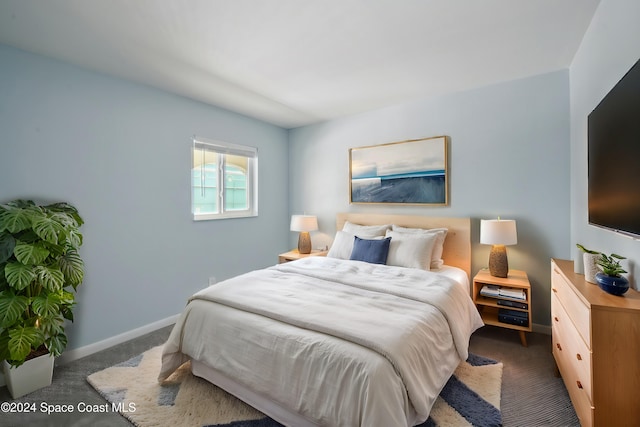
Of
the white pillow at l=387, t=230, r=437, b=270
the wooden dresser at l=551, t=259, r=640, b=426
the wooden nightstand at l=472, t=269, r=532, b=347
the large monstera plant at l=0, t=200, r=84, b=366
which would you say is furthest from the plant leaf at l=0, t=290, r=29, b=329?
the wooden nightstand at l=472, t=269, r=532, b=347

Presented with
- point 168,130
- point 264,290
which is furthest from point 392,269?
point 168,130

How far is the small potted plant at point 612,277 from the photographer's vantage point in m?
1.36

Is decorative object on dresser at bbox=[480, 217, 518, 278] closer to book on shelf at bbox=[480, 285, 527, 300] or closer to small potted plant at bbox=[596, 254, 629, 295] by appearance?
book on shelf at bbox=[480, 285, 527, 300]

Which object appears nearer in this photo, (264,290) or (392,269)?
(264,290)

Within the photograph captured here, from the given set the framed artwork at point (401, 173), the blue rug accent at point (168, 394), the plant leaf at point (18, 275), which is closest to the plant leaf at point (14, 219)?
the plant leaf at point (18, 275)

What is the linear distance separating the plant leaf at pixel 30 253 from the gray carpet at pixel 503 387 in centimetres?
90

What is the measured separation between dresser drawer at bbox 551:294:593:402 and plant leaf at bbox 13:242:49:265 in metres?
3.04

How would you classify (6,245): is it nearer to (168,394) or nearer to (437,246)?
(168,394)

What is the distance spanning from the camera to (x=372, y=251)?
2.95 m

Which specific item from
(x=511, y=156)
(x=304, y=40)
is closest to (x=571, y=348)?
(x=511, y=156)

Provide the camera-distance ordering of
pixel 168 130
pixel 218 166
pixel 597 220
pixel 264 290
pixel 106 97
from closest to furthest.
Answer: pixel 597 220, pixel 264 290, pixel 106 97, pixel 168 130, pixel 218 166

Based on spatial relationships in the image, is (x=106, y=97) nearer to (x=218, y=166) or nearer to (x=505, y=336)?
(x=218, y=166)

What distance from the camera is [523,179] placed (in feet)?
9.19

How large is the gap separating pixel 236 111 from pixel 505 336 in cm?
378
